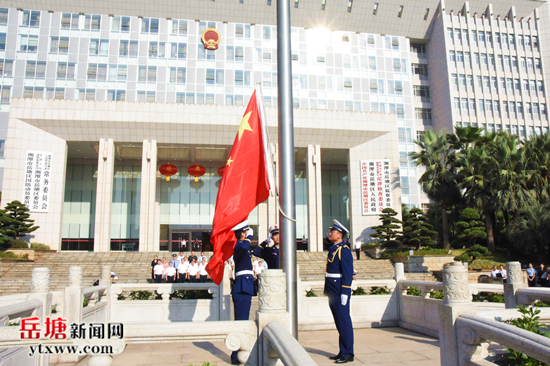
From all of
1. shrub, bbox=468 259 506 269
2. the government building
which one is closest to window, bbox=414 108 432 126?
the government building

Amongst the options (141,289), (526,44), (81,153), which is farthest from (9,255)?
(526,44)

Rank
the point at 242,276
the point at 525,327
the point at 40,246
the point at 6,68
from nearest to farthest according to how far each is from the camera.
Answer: the point at 525,327 → the point at 242,276 → the point at 40,246 → the point at 6,68

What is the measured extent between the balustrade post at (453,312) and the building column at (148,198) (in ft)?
87.7

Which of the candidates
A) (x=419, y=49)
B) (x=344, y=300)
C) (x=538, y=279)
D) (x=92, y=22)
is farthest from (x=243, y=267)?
(x=419, y=49)

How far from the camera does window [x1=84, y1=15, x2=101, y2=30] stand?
4047cm

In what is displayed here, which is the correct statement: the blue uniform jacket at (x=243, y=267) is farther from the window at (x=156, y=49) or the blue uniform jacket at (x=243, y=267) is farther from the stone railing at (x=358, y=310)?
the window at (x=156, y=49)

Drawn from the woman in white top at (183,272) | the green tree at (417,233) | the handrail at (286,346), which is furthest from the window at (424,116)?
the handrail at (286,346)

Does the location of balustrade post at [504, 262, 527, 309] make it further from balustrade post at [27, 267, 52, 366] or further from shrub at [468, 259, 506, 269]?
shrub at [468, 259, 506, 269]

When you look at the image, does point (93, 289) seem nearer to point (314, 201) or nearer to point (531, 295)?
point (531, 295)

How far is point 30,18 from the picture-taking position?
39.9 m

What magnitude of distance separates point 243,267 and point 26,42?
1684 inches

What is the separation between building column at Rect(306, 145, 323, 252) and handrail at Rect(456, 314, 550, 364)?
2697 centimetres

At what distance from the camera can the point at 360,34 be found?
45125 millimetres

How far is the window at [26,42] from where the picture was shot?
129 ft
